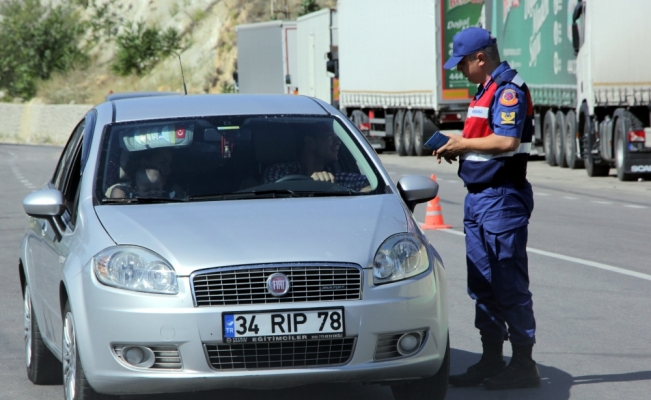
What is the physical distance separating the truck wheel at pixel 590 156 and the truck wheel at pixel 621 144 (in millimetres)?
850

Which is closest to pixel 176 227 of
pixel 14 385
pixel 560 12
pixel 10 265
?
pixel 14 385

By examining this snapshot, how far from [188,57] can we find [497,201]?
211ft

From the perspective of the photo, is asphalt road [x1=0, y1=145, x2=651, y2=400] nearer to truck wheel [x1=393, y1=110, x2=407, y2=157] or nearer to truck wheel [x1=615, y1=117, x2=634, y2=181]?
truck wheel [x1=615, y1=117, x2=634, y2=181]

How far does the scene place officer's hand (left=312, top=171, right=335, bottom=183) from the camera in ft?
19.4

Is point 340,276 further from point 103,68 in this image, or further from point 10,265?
point 103,68

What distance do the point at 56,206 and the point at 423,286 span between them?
1767 millimetres

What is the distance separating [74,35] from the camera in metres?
77.1

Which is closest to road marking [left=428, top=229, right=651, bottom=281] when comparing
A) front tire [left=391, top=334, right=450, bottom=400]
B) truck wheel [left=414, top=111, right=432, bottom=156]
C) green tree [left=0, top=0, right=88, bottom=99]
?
front tire [left=391, top=334, right=450, bottom=400]

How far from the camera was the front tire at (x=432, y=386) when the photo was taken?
5.25 m

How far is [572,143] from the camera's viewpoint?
80.3 feet

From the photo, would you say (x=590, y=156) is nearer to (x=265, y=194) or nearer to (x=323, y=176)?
(x=323, y=176)

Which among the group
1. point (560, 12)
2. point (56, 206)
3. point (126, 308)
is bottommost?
point (126, 308)

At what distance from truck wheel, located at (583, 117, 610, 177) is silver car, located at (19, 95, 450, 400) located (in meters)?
17.1

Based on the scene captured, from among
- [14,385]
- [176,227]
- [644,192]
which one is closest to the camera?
[176,227]
